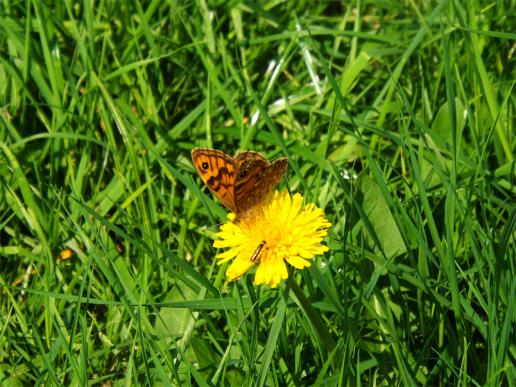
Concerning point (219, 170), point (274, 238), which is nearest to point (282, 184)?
point (219, 170)

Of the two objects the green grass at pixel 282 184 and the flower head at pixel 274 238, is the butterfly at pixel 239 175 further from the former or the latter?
the green grass at pixel 282 184

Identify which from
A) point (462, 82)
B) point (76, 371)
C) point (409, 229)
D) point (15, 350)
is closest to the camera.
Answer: point (76, 371)

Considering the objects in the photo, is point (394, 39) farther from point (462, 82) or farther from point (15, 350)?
point (15, 350)

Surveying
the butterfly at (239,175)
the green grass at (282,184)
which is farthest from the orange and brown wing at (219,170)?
the green grass at (282,184)

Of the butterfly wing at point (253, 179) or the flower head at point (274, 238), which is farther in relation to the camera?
the butterfly wing at point (253, 179)

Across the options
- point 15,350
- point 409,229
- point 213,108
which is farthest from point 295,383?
point 213,108

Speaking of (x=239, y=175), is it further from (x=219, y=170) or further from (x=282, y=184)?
(x=282, y=184)

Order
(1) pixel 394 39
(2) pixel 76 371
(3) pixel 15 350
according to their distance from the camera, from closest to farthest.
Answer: (2) pixel 76 371
(3) pixel 15 350
(1) pixel 394 39
